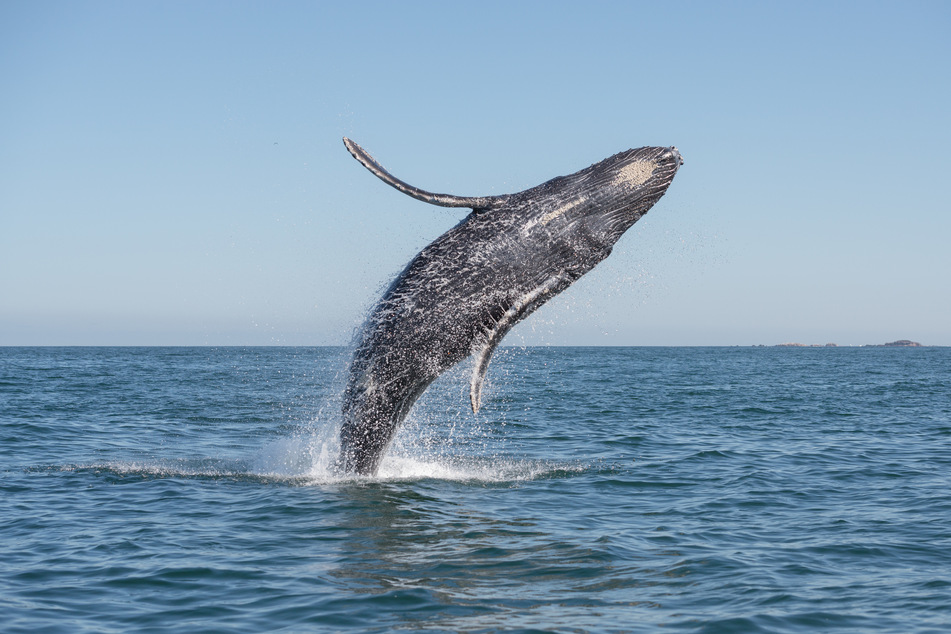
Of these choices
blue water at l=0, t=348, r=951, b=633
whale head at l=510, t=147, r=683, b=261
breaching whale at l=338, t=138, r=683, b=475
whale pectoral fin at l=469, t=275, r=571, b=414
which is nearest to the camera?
blue water at l=0, t=348, r=951, b=633

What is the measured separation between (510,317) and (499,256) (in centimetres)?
88

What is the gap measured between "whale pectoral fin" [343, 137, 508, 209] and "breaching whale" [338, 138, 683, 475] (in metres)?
0.01

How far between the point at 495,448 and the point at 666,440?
481 cm

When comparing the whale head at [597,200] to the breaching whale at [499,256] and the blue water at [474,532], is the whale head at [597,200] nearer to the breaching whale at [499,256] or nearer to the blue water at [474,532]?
the breaching whale at [499,256]

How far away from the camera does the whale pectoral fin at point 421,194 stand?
10344mm

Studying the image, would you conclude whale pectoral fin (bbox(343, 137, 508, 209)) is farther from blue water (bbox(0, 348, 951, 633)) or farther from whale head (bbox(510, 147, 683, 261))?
blue water (bbox(0, 348, 951, 633))

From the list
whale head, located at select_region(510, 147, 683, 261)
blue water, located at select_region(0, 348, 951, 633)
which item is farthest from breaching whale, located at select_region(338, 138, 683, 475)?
blue water, located at select_region(0, 348, 951, 633)

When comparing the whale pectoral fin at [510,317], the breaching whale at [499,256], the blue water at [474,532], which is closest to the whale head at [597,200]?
the breaching whale at [499,256]

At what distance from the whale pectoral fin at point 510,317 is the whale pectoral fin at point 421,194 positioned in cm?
127

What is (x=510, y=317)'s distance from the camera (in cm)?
1103

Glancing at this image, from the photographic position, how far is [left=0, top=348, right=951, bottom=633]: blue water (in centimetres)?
803

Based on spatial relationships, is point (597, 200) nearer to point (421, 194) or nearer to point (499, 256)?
point (499, 256)

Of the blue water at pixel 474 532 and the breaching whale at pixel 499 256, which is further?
the breaching whale at pixel 499 256

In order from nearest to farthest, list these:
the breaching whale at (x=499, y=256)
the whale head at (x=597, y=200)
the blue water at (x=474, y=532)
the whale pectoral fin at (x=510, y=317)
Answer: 1. the blue water at (x=474, y=532)
2. the whale head at (x=597, y=200)
3. the breaching whale at (x=499, y=256)
4. the whale pectoral fin at (x=510, y=317)
